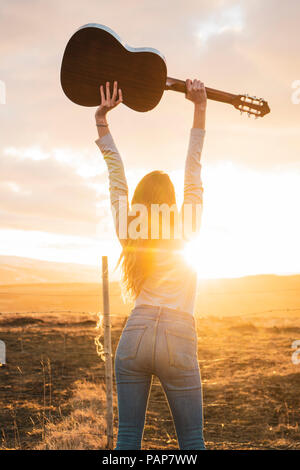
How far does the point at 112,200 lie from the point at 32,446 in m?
5.30

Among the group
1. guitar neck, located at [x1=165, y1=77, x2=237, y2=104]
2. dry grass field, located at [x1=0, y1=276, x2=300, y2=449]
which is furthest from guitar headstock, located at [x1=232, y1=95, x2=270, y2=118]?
dry grass field, located at [x1=0, y1=276, x2=300, y2=449]

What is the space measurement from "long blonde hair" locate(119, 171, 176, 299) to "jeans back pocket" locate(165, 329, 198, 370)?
0.91 ft

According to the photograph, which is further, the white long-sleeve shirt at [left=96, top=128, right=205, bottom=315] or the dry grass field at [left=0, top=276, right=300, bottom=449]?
the dry grass field at [left=0, top=276, right=300, bottom=449]

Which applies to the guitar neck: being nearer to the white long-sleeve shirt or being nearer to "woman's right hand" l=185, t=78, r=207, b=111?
"woman's right hand" l=185, t=78, r=207, b=111

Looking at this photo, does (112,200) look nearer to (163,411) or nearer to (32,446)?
(32,446)

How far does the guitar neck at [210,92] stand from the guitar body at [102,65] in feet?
0.30

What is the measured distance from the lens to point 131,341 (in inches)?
72.4

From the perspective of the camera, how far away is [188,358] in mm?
1831

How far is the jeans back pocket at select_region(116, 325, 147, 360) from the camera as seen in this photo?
1.83m

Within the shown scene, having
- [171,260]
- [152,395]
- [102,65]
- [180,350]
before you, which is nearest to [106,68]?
[102,65]

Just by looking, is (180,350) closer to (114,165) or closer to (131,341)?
(131,341)

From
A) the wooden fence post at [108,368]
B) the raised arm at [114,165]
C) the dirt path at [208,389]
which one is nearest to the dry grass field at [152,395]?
the dirt path at [208,389]

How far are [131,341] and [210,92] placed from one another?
5.30 feet
